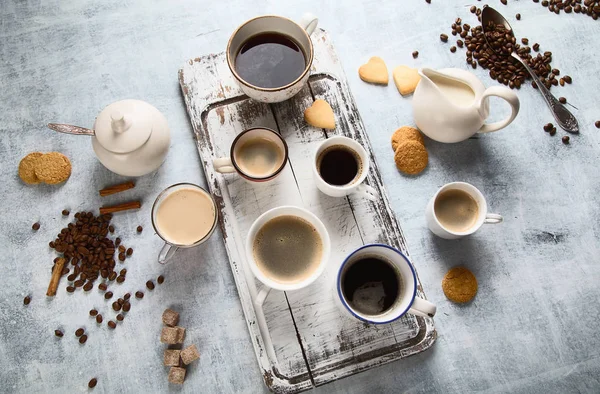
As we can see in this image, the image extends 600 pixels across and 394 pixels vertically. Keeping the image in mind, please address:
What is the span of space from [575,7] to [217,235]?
1660mm

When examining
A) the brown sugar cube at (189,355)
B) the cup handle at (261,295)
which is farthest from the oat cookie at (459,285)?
the brown sugar cube at (189,355)

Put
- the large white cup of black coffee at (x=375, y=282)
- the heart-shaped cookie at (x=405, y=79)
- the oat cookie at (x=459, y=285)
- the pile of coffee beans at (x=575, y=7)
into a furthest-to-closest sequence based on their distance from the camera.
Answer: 1. the pile of coffee beans at (x=575, y=7)
2. the heart-shaped cookie at (x=405, y=79)
3. the oat cookie at (x=459, y=285)
4. the large white cup of black coffee at (x=375, y=282)

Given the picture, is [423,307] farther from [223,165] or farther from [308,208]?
[223,165]

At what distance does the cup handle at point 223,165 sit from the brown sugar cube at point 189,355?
0.60 metres

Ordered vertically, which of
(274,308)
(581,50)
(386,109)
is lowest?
(274,308)

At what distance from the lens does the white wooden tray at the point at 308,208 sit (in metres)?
1.57

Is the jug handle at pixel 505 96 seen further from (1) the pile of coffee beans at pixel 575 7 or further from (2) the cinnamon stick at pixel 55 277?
(2) the cinnamon stick at pixel 55 277

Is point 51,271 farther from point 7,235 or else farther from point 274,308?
point 274,308

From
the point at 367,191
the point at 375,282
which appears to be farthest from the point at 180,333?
the point at 367,191

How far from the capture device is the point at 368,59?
187 cm

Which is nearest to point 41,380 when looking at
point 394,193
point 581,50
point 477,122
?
point 394,193

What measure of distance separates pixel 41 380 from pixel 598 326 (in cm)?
196

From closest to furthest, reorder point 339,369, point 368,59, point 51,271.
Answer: point 339,369
point 51,271
point 368,59

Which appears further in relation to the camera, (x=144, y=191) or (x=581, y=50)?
(x=581, y=50)
